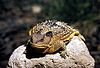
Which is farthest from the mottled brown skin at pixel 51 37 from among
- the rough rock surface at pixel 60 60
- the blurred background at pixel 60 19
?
the blurred background at pixel 60 19

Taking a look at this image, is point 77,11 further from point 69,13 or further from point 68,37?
point 68,37

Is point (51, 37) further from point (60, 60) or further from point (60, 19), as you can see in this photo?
point (60, 19)

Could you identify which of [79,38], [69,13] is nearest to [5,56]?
[69,13]

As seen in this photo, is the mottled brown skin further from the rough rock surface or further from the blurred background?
the blurred background

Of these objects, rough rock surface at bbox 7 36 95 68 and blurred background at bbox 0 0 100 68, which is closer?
rough rock surface at bbox 7 36 95 68

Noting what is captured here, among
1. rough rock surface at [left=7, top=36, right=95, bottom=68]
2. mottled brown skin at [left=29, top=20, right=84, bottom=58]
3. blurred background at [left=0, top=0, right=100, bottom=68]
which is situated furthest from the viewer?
blurred background at [left=0, top=0, right=100, bottom=68]

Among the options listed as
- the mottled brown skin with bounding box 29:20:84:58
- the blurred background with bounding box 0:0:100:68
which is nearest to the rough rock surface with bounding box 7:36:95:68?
the mottled brown skin with bounding box 29:20:84:58
